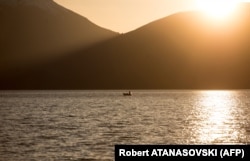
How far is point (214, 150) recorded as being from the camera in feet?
71.2

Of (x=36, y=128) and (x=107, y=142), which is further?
(x=36, y=128)

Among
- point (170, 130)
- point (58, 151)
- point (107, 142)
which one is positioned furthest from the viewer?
point (170, 130)

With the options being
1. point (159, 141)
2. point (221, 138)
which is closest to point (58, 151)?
point (159, 141)

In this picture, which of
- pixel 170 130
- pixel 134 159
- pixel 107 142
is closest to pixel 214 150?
pixel 134 159

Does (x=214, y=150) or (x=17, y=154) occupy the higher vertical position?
(x=214, y=150)

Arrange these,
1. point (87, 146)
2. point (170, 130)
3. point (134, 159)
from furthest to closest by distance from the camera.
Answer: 1. point (170, 130)
2. point (87, 146)
3. point (134, 159)

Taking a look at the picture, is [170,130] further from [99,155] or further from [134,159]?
[134,159]

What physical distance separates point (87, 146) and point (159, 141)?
10228 millimetres

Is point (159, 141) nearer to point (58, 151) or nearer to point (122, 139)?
point (122, 139)

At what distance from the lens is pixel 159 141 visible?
62.8 m

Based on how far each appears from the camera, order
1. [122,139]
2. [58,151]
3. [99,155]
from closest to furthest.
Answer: [99,155], [58,151], [122,139]

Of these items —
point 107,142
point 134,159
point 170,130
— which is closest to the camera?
point 134,159

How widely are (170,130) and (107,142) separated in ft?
68.6

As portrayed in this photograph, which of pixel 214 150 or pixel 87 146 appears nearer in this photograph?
pixel 214 150
